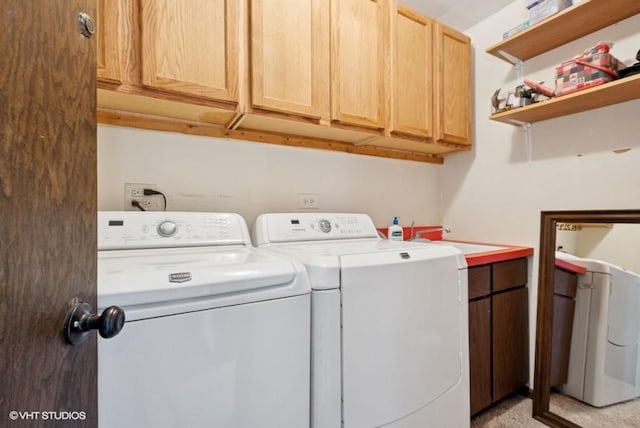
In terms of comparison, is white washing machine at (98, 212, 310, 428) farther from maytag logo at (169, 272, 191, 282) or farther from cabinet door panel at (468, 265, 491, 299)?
cabinet door panel at (468, 265, 491, 299)

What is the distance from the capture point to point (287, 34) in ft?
4.83

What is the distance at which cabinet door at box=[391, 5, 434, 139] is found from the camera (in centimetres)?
182

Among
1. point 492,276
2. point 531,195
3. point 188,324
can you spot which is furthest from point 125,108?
point 531,195

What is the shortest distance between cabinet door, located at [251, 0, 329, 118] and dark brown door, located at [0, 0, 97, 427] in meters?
0.91

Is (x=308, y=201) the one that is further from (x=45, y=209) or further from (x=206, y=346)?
(x=45, y=209)

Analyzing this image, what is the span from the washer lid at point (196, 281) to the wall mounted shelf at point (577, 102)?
62.1 inches

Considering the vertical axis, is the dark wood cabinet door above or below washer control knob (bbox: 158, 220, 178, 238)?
below

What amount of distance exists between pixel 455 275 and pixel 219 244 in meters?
1.02

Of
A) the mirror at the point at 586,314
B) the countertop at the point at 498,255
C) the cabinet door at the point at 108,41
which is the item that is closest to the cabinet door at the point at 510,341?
the mirror at the point at 586,314

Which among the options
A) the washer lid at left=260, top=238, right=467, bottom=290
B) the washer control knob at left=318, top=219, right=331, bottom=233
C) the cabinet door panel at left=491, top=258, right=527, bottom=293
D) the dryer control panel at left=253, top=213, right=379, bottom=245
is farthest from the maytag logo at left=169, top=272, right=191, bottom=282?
the cabinet door panel at left=491, top=258, right=527, bottom=293

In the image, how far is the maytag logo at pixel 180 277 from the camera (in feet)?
2.52

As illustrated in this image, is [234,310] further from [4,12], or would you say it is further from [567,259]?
[567,259]

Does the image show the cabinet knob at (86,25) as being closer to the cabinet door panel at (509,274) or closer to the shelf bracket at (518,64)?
the cabinet door panel at (509,274)

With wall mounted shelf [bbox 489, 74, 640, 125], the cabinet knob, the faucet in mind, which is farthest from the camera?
the faucet
